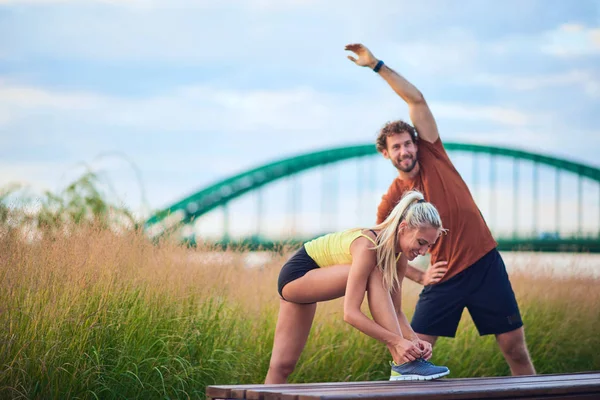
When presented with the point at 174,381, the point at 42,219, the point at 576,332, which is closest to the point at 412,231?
the point at 174,381

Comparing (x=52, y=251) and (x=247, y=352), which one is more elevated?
(x=52, y=251)

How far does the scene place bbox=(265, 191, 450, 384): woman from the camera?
3.54 m

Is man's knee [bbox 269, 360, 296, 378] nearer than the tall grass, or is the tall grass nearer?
man's knee [bbox 269, 360, 296, 378]

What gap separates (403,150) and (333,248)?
1053 millimetres

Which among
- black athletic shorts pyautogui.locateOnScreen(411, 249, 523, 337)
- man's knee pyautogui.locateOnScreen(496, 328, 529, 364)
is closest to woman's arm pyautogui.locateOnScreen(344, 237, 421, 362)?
black athletic shorts pyautogui.locateOnScreen(411, 249, 523, 337)

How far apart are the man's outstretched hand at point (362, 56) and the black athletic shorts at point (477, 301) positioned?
128 cm

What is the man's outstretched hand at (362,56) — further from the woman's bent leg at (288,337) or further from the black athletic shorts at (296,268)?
the woman's bent leg at (288,337)

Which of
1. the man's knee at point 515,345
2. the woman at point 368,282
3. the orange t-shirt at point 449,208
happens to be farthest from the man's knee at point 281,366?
the man's knee at point 515,345

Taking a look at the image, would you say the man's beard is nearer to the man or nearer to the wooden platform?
the man

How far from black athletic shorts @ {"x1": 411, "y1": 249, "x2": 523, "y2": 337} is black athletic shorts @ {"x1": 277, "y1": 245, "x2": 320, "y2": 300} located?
1175 mm

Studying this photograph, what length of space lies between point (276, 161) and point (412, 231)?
33.3 metres

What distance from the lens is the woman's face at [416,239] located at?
143 inches

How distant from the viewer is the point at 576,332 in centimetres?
755

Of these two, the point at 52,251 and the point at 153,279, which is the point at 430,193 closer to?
the point at 153,279
